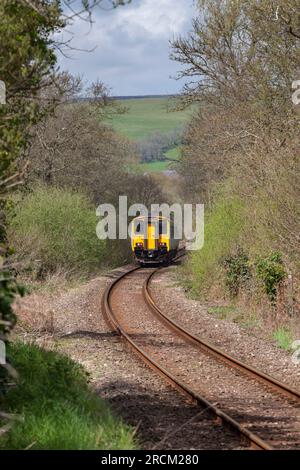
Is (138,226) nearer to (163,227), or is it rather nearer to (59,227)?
(163,227)

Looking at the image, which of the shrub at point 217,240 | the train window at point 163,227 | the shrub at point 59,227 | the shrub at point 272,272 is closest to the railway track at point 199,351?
the shrub at point 217,240

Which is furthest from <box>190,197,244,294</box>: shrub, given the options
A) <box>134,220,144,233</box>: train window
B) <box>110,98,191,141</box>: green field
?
<box>110,98,191,141</box>: green field

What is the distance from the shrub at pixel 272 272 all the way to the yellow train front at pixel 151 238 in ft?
68.2

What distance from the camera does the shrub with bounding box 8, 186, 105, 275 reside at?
3367cm

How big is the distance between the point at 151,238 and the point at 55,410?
3249 cm

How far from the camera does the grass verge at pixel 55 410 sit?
8422 mm

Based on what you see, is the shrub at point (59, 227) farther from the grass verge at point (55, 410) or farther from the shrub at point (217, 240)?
the grass verge at point (55, 410)

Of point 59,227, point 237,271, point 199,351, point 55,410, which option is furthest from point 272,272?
point 59,227

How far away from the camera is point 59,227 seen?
116 ft

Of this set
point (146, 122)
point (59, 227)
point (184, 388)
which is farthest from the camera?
point (146, 122)

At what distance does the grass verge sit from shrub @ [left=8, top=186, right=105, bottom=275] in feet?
67.6

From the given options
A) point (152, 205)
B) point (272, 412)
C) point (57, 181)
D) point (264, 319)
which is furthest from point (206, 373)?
point (152, 205)

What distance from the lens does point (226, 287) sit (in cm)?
2555

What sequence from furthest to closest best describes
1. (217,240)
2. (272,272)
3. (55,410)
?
1. (217,240)
2. (272,272)
3. (55,410)
